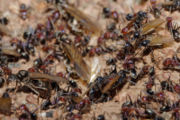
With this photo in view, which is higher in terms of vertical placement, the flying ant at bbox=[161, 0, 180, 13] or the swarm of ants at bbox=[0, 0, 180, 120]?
the flying ant at bbox=[161, 0, 180, 13]

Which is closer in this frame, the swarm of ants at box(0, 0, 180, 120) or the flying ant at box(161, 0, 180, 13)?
the swarm of ants at box(0, 0, 180, 120)

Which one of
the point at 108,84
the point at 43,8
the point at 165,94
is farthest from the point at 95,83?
the point at 43,8

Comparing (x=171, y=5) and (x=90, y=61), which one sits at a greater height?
(x=171, y=5)

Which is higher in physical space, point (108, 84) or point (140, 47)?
point (140, 47)

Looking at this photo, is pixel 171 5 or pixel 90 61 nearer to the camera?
pixel 171 5

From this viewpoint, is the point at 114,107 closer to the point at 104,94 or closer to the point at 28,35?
the point at 104,94

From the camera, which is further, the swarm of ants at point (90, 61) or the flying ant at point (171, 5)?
the flying ant at point (171, 5)

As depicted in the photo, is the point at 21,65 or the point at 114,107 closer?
the point at 114,107

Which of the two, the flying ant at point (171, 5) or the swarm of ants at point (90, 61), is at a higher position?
the flying ant at point (171, 5)
